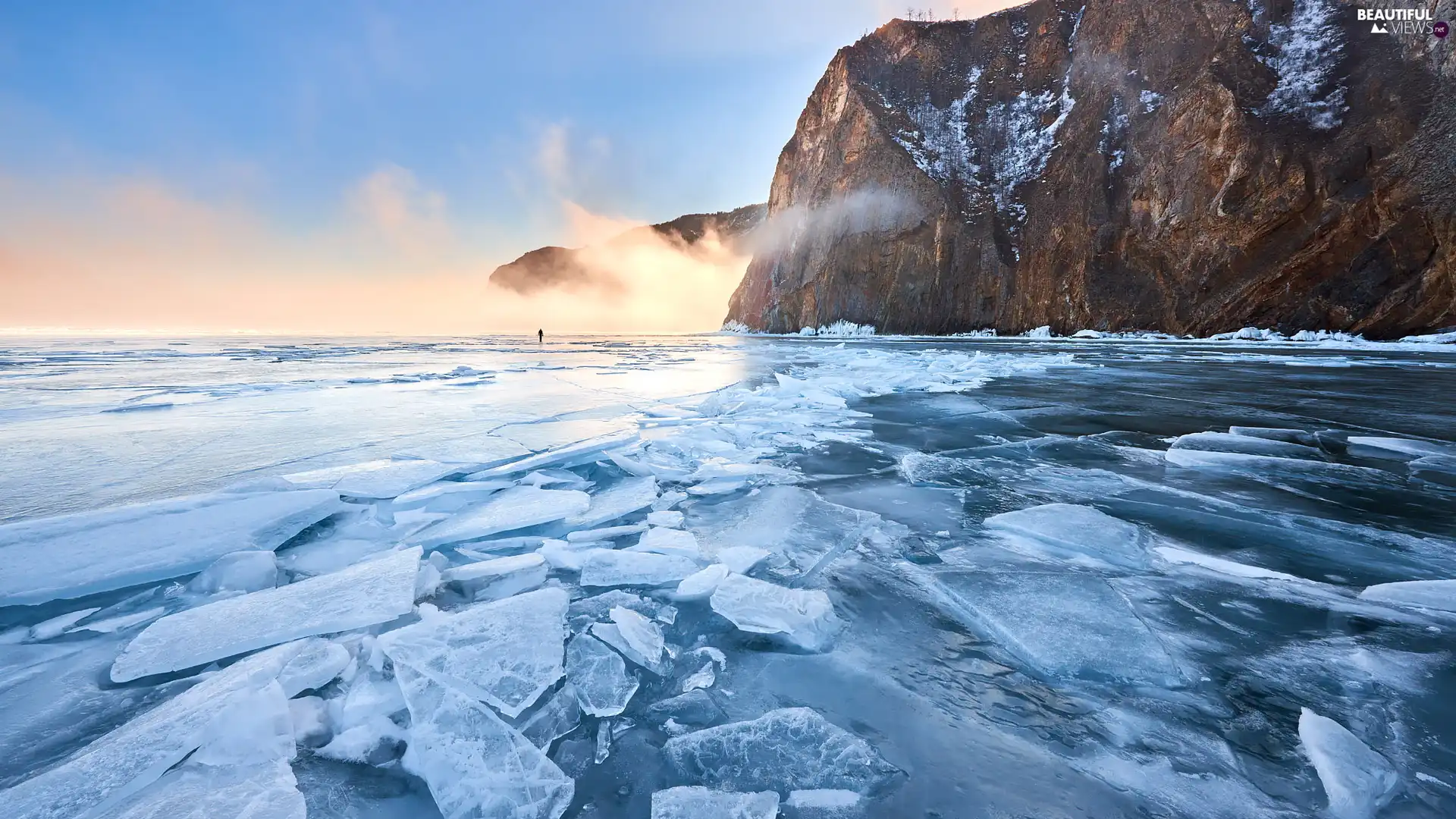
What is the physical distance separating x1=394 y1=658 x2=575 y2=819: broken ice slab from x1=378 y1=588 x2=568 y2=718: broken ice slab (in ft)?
0.28

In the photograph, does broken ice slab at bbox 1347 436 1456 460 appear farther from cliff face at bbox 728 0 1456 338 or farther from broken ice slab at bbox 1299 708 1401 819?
cliff face at bbox 728 0 1456 338

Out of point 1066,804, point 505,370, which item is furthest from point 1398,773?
point 505,370

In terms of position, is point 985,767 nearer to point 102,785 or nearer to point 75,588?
point 102,785

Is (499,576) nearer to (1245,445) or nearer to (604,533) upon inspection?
(604,533)

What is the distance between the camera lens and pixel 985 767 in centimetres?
117

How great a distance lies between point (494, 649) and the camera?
150 centimetres

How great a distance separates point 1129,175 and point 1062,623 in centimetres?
3789

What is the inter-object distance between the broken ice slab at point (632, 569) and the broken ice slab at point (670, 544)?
7 cm

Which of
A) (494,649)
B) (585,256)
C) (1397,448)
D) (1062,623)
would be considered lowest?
(1397,448)

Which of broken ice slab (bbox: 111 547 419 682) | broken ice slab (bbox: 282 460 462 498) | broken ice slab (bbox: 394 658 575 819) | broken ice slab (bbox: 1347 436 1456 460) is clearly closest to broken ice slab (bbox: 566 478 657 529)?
broken ice slab (bbox: 111 547 419 682)

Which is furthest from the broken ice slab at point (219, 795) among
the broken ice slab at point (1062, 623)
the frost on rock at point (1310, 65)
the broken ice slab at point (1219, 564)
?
the frost on rock at point (1310, 65)

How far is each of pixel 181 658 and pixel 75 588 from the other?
0.85m

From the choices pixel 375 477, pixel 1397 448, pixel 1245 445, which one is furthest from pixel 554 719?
pixel 1397 448

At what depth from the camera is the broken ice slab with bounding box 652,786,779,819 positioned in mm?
1018
